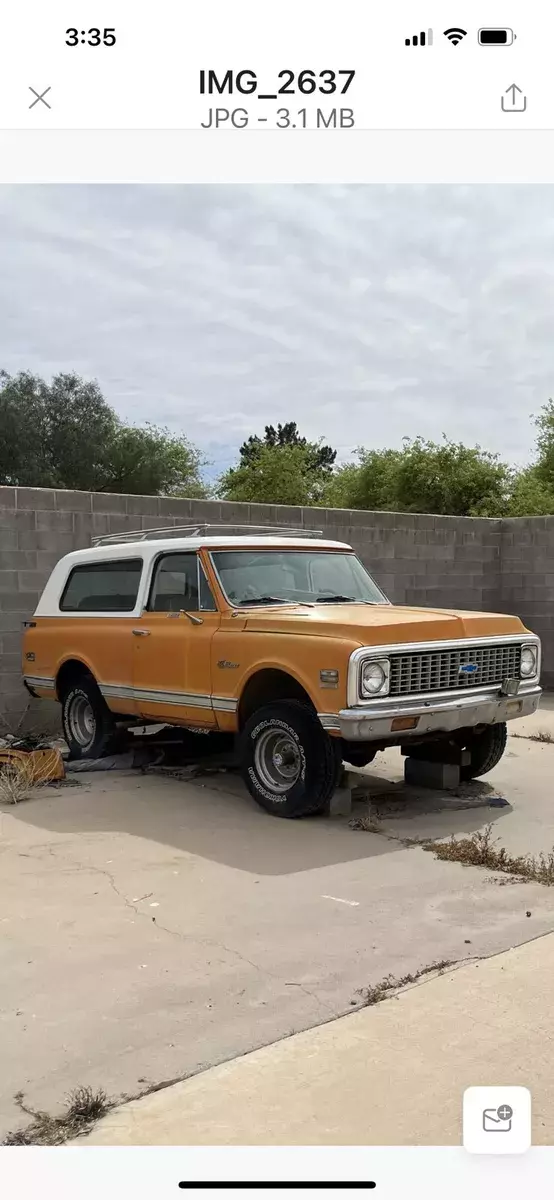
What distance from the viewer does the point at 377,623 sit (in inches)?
261

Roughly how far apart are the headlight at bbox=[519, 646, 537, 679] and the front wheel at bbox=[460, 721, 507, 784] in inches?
21.5

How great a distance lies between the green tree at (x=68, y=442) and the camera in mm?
43031

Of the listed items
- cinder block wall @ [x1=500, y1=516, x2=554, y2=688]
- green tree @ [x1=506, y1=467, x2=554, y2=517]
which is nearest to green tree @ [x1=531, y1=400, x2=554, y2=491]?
green tree @ [x1=506, y1=467, x2=554, y2=517]

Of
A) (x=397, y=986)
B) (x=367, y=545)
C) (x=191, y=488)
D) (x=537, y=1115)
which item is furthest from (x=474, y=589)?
(x=191, y=488)

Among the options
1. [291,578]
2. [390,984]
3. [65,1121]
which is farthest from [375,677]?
[65,1121]

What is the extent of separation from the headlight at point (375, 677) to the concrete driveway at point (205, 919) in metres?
0.93

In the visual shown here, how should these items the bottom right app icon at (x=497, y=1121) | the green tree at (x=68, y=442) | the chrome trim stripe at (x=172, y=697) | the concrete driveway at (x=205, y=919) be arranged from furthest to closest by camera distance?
the green tree at (x=68, y=442), the chrome trim stripe at (x=172, y=697), the concrete driveway at (x=205, y=919), the bottom right app icon at (x=497, y=1121)

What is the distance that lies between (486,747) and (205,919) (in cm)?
367

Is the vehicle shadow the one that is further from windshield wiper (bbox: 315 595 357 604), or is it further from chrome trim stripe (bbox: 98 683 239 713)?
windshield wiper (bbox: 315 595 357 604)

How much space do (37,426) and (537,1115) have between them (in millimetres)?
43980

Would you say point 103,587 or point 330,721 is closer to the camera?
point 330,721
